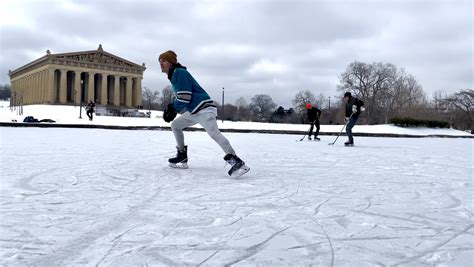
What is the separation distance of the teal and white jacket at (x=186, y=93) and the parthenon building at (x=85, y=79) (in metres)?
71.7

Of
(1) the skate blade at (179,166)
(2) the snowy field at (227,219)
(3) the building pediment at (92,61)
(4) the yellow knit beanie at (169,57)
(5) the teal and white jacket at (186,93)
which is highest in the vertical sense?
(3) the building pediment at (92,61)

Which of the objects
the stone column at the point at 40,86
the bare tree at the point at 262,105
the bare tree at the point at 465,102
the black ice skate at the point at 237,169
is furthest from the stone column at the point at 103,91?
the black ice skate at the point at 237,169

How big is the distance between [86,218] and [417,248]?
236 centimetres

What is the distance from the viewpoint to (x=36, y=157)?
23.0 feet

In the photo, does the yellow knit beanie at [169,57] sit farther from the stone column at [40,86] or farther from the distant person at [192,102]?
the stone column at [40,86]

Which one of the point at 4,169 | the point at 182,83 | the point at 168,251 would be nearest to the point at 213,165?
the point at 182,83

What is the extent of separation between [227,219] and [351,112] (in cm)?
1121

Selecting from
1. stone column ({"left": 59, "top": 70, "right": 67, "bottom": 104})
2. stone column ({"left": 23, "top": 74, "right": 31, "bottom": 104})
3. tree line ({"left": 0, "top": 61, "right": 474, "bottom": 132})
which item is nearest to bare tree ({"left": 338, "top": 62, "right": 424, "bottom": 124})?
tree line ({"left": 0, "top": 61, "right": 474, "bottom": 132})

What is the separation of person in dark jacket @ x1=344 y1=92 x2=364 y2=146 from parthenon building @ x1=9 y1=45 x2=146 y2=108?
66.4m

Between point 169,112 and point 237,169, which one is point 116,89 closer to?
point 169,112

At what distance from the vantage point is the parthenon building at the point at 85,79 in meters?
72.6

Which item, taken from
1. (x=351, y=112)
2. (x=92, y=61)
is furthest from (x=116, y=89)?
(x=351, y=112)

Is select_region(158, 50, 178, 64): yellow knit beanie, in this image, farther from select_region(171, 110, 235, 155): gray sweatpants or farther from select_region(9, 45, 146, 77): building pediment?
select_region(9, 45, 146, 77): building pediment

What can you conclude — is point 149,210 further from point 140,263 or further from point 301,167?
point 301,167
